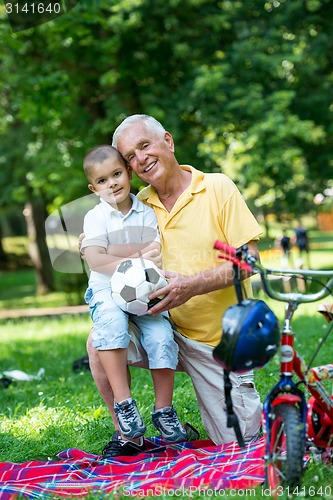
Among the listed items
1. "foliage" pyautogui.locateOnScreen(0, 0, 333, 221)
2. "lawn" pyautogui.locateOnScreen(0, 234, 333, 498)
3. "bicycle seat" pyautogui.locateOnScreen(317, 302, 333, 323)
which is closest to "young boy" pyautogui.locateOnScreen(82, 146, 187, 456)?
"lawn" pyautogui.locateOnScreen(0, 234, 333, 498)

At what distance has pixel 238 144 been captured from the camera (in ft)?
40.7

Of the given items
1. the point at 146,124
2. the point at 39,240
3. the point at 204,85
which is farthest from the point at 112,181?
the point at 39,240

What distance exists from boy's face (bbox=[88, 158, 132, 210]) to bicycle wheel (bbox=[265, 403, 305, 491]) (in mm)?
1493

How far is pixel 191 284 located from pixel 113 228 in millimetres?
539

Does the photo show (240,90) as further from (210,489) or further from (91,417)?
(210,489)

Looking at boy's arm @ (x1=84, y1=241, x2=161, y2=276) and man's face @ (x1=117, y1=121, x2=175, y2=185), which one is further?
man's face @ (x1=117, y1=121, x2=175, y2=185)

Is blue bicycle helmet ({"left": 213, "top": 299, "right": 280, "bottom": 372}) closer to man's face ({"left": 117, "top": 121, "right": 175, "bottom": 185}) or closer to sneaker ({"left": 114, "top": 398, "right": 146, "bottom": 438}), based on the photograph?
sneaker ({"left": 114, "top": 398, "right": 146, "bottom": 438})

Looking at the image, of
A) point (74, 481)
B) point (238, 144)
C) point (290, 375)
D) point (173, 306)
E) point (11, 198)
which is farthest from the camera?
point (11, 198)

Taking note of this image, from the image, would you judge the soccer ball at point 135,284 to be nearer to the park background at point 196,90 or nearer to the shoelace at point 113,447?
the shoelace at point 113,447

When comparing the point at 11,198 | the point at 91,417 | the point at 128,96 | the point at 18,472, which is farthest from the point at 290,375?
the point at 11,198

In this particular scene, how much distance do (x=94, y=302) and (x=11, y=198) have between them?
48.2ft

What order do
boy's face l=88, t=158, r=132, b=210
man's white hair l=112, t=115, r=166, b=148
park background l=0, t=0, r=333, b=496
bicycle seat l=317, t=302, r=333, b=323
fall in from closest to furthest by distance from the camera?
bicycle seat l=317, t=302, r=333, b=323, boy's face l=88, t=158, r=132, b=210, man's white hair l=112, t=115, r=166, b=148, park background l=0, t=0, r=333, b=496

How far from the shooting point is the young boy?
3.66 meters

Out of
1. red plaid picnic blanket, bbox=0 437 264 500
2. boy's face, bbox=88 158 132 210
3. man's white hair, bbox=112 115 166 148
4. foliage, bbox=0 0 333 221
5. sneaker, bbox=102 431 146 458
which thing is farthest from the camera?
foliage, bbox=0 0 333 221
